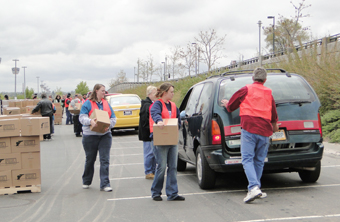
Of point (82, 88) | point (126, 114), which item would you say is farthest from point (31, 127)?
point (82, 88)

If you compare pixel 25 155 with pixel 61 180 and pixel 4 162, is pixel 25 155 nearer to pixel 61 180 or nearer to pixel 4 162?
pixel 4 162

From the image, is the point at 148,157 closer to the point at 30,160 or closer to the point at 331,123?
the point at 30,160

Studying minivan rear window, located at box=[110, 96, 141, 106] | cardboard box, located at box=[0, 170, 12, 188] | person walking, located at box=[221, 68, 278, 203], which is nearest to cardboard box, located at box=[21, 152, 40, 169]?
cardboard box, located at box=[0, 170, 12, 188]

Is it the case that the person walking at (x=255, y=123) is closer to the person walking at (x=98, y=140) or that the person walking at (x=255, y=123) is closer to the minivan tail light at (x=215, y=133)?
the minivan tail light at (x=215, y=133)

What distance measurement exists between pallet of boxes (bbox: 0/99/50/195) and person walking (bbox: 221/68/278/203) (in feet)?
11.5

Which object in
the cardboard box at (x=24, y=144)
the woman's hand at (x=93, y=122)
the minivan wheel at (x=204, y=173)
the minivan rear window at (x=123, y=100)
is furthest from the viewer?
the minivan rear window at (x=123, y=100)

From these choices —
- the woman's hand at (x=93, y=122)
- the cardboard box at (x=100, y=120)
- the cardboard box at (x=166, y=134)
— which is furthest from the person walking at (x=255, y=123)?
the woman's hand at (x=93, y=122)

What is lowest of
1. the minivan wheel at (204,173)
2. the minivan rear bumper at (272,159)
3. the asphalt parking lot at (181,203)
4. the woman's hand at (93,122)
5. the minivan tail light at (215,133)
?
the asphalt parking lot at (181,203)

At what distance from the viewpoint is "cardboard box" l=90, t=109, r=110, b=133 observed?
6.92 m

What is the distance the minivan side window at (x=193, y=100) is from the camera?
25.5 ft

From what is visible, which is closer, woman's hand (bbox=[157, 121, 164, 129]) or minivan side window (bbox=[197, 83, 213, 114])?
woman's hand (bbox=[157, 121, 164, 129])

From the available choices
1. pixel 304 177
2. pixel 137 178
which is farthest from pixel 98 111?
pixel 304 177

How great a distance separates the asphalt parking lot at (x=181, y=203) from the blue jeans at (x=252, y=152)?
372 millimetres

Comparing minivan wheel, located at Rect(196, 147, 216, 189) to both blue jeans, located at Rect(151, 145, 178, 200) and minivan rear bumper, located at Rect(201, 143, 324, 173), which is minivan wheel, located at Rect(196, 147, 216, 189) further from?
blue jeans, located at Rect(151, 145, 178, 200)
